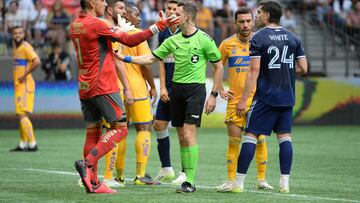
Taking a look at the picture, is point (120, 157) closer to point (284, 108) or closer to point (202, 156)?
point (284, 108)

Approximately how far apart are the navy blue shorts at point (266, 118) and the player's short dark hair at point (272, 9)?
100 centimetres

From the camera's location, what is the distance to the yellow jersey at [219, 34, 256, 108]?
12.4 metres

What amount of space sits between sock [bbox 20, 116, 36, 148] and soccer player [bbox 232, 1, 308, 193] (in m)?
8.11

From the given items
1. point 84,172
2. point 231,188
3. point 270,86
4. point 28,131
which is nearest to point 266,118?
point 270,86

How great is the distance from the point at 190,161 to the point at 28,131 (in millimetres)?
7944

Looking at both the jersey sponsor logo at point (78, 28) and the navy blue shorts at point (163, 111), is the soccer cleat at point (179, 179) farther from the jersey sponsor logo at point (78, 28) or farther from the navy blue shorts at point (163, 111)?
the jersey sponsor logo at point (78, 28)

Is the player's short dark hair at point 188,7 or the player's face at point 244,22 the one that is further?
the player's face at point 244,22

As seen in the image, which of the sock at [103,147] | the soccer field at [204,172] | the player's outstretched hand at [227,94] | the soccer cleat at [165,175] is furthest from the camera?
the soccer cleat at [165,175]

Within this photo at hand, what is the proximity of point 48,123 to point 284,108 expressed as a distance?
47.7 ft

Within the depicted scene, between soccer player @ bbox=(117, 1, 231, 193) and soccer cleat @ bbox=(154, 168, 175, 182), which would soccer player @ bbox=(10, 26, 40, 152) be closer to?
soccer cleat @ bbox=(154, 168, 175, 182)

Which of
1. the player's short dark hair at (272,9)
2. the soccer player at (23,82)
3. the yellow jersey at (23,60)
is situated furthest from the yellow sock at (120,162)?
the yellow jersey at (23,60)

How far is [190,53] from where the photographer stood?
462 inches

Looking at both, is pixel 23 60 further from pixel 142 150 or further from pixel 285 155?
pixel 285 155

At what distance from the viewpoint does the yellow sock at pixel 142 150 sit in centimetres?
1275
